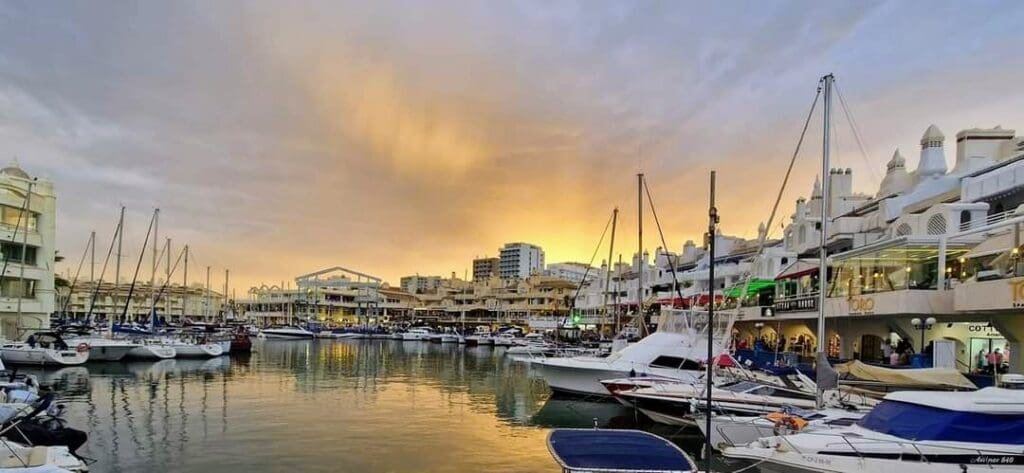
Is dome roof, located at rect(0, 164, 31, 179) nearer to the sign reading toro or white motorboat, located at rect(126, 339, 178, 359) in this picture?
white motorboat, located at rect(126, 339, 178, 359)

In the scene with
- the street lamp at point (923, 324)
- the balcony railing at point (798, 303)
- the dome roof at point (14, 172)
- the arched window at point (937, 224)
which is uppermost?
the dome roof at point (14, 172)

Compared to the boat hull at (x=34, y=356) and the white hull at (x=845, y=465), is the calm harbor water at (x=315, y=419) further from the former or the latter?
the white hull at (x=845, y=465)

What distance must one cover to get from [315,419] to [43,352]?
28.7 meters

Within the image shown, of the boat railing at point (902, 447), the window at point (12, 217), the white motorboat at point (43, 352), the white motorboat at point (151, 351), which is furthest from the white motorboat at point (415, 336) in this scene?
the boat railing at point (902, 447)

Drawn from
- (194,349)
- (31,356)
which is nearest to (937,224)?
(31,356)

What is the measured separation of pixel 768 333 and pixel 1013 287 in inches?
1171

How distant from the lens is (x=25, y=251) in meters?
45.5

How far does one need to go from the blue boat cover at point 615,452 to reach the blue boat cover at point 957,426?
14.9ft

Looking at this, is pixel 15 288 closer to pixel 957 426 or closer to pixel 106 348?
pixel 106 348

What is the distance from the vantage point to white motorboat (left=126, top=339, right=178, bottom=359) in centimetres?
5081

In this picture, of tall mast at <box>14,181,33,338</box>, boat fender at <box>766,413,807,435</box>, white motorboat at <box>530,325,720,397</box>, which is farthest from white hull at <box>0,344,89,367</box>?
boat fender at <box>766,413,807,435</box>

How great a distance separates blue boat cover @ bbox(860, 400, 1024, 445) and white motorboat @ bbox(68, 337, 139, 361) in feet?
171

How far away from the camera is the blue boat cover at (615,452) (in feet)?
41.5

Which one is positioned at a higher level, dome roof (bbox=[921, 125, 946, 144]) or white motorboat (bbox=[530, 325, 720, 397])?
dome roof (bbox=[921, 125, 946, 144])
